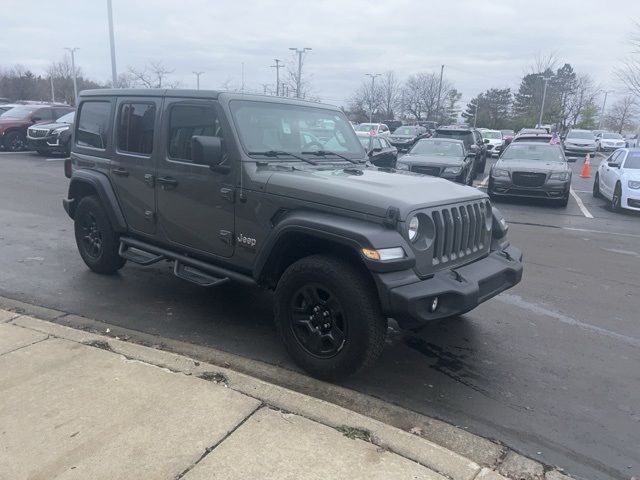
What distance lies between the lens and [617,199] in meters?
12.4

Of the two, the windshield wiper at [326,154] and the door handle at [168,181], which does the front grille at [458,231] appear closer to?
the windshield wiper at [326,154]

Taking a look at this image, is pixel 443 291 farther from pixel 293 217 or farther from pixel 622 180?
pixel 622 180

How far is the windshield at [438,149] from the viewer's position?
13678mm

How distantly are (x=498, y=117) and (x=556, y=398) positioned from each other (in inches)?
3158

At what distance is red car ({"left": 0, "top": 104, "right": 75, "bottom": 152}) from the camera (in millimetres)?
20094

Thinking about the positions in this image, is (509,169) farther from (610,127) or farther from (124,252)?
(610,127)

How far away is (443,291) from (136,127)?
11.1ft

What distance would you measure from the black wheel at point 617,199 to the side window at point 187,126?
35.8ft

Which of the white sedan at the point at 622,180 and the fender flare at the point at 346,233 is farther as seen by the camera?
the white sedan at the point at 622,180

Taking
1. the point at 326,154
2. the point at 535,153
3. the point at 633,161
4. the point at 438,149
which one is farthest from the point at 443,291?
the point at 633,161

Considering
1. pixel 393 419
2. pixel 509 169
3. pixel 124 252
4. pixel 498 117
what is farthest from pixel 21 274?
pixel 498 117

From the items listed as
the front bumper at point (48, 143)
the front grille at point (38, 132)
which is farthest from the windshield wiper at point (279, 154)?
the front grille at point (38, 132)

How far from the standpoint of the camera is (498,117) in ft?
255

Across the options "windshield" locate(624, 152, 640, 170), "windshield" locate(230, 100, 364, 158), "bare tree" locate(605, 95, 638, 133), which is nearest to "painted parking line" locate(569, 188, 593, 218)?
"windshield" locate(624, 152, 640, 170)
